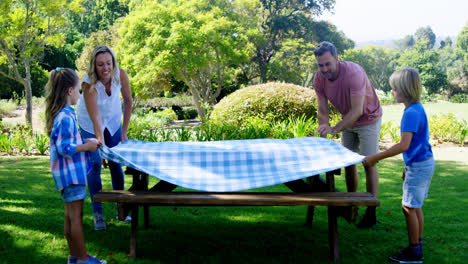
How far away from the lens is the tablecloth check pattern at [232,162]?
2707mm

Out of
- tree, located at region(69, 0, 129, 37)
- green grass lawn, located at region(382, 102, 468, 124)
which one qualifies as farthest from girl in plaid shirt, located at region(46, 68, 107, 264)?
tree, located at region(69, 0, 129, 37)

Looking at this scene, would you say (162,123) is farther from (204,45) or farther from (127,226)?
(127,226)

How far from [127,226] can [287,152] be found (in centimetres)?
189

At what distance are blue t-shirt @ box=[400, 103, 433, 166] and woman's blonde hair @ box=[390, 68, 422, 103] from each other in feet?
0.22

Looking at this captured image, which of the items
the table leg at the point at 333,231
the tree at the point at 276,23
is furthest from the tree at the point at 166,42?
the tree at the point at 276,23

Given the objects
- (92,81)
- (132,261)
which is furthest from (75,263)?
(92,81)

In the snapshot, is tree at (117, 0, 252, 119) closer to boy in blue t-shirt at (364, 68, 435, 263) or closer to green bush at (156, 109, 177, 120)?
green bush at (156, 109, 177, 120)

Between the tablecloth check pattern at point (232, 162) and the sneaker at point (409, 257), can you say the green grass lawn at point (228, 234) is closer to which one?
the sneaker at point (409, 257)

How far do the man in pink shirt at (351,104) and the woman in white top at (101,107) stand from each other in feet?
6.06

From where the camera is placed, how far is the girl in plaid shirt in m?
2.68

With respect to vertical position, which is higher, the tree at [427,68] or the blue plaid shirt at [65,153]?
the tree at [427,68]

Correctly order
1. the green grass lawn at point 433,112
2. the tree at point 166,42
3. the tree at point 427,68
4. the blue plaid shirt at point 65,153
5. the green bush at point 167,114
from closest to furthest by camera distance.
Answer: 1. the blue plaid shirt at point 65,153
2. the tree at point 166,42
3. the green grass lawn at point 433,112
4. the green bush at point 167,114
5. the tree at point 427,68

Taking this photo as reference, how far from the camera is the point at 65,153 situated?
2.62 meters

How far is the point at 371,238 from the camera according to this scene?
11.8ft
